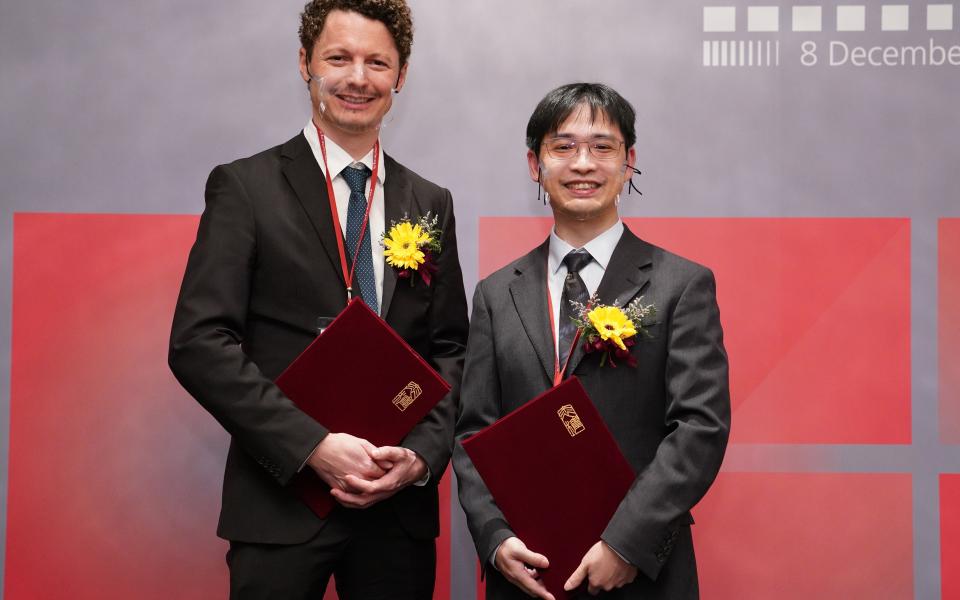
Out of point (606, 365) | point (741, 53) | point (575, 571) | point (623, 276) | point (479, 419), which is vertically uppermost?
point (741, 53)

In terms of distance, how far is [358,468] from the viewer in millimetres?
2002

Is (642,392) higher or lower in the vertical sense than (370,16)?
lower

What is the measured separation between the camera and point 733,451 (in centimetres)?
290

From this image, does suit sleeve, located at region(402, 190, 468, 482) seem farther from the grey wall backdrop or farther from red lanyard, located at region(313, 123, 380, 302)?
the grey wall backdrop

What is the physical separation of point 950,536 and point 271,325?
2.26 m

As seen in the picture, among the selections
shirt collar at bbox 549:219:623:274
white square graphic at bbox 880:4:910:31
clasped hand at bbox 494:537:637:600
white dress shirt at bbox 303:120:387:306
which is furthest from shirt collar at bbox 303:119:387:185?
white square graphic at bbox 880:4:910:31

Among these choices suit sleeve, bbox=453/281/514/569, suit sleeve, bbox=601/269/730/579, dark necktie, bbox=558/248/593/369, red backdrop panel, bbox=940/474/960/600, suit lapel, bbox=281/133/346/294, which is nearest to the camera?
suit sleeve, bbox=601/269/730/579

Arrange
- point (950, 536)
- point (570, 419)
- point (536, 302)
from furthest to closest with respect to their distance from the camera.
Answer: point (950, 536) < point (536, 302) < point (570, 419)

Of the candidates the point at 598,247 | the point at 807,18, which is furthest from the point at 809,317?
the point at 598,247

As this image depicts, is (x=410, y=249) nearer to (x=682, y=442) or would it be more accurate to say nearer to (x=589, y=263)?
(x=589, y=263)

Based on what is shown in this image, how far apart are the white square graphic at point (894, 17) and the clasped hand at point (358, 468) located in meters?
2.15

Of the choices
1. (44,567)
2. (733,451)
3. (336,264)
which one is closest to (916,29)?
(733,451)

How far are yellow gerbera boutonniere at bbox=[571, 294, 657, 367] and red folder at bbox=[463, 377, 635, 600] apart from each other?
0.14 metres

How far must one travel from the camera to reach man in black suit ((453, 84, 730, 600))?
1.88m
